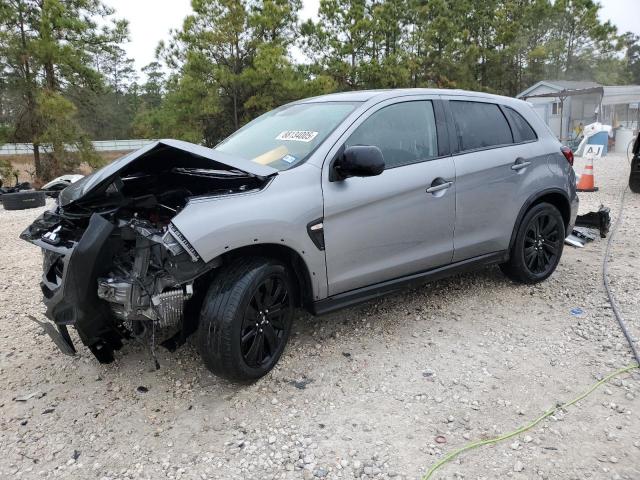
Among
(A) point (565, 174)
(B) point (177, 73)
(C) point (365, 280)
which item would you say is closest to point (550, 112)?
(B) point (177, 73)

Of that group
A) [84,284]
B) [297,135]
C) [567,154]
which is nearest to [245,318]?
[84,284]

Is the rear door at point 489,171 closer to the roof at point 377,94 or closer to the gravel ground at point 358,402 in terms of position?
the roof at point 377,94

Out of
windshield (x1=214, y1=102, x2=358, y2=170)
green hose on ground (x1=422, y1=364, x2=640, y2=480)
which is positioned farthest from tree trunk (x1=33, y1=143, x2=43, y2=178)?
green hose on ground (x1=422, y1=364, x2=640, y2=480)

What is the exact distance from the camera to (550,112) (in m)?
28.8

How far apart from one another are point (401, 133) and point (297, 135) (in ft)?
2.50

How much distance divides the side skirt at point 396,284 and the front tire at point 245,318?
259 mm

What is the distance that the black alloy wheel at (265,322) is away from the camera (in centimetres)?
301

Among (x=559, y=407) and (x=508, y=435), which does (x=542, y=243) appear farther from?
(x=508, y=435)

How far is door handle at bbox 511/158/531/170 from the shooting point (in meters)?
4.30

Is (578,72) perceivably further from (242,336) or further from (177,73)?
(242,336)

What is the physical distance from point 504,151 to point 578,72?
4358 cm

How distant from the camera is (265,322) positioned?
10.2ft

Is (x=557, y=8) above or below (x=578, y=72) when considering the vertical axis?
above

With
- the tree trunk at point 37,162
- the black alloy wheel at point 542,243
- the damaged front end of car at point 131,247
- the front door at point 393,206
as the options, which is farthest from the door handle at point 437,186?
the tree trunk at point 37,162
